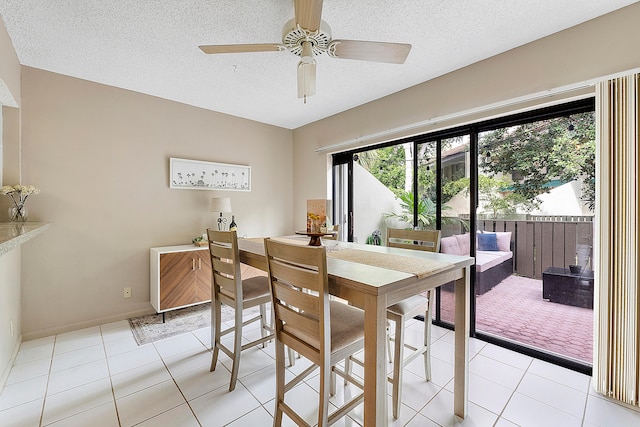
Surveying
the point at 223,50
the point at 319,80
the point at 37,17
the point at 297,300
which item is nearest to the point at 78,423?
the point at 297,300

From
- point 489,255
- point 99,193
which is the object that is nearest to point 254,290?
point 99,193

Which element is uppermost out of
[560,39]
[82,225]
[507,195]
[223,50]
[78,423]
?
[560,39]

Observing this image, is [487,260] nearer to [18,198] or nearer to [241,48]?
[241,48]

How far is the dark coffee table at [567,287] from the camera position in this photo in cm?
226

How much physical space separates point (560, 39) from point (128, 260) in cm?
440

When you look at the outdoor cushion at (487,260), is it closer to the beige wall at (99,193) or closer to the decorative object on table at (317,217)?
the decorative object on table at (317,217)

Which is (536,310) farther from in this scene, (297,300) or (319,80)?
(319,80)

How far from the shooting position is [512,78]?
7.59 feet

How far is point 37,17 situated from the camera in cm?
193

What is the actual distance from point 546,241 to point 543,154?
0.74 metres

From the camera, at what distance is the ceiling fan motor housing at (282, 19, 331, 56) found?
1.67m

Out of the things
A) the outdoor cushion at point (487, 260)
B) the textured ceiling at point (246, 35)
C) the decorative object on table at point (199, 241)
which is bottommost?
the outdoor cushion at point (487, 260)

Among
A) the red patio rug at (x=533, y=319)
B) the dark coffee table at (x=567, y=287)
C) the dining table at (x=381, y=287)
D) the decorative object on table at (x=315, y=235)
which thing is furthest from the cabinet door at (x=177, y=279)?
the dark coffee table at (x=567, y=287)

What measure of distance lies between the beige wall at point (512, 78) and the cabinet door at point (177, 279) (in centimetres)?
238
